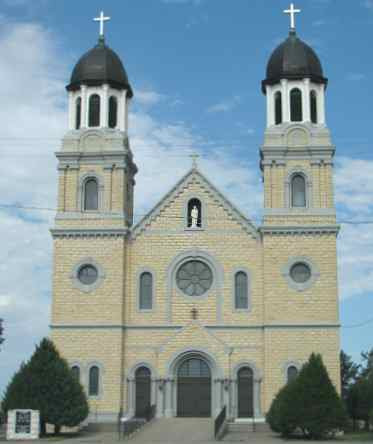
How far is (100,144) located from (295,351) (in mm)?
14978

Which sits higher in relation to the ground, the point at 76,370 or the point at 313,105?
the point at 313,105

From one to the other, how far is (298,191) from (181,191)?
614cm

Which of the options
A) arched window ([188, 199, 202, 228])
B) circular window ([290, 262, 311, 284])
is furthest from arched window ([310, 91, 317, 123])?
circular window ([290, 262, 311, 284])

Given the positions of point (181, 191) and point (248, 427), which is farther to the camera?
point (181, 191)

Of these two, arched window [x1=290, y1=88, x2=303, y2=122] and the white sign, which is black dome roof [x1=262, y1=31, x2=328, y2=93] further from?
the white sign

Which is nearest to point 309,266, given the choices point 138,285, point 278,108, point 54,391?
point 138,285

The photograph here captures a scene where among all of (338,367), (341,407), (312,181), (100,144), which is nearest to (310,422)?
(341,407)

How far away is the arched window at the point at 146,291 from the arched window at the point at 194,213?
3489mm

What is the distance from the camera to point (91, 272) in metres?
46.0

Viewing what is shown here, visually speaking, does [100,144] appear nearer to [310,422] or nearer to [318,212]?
[318,212]

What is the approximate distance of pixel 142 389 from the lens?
4494 cm

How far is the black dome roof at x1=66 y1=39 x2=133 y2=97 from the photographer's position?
48078 millimetres

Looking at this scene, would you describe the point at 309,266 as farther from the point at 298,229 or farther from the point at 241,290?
the point at 241,290

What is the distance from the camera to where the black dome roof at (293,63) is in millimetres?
47188
